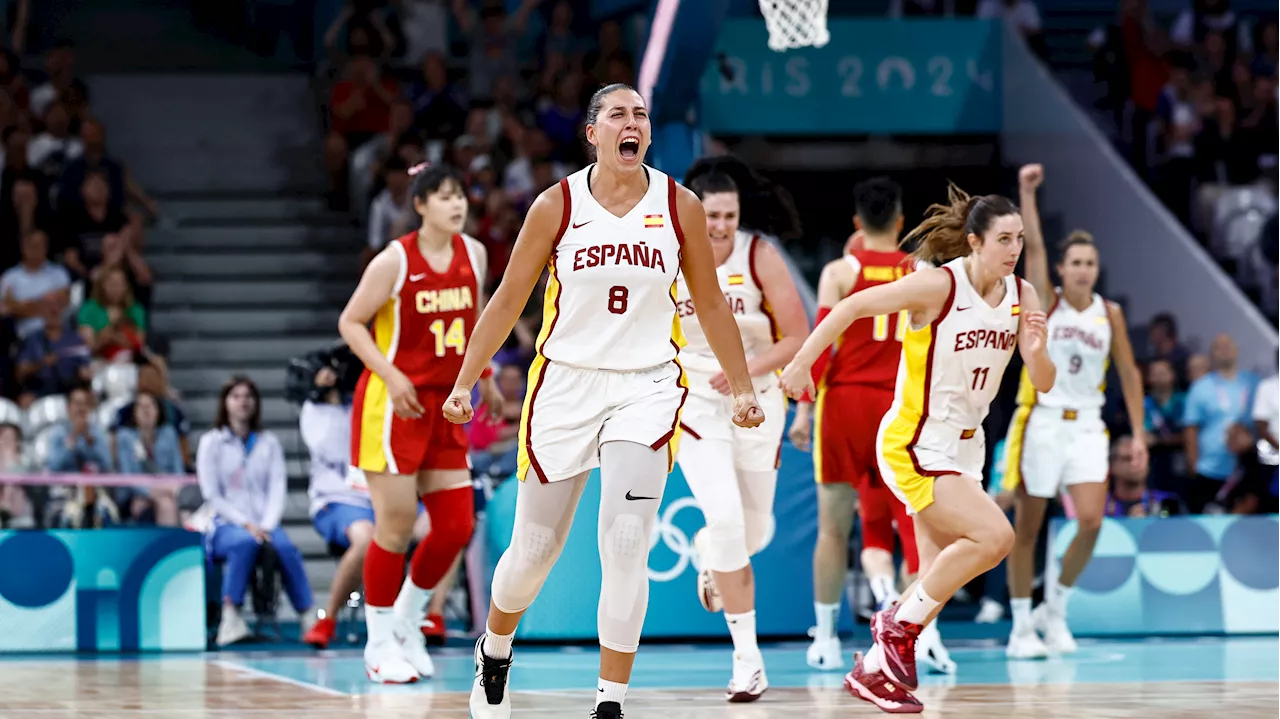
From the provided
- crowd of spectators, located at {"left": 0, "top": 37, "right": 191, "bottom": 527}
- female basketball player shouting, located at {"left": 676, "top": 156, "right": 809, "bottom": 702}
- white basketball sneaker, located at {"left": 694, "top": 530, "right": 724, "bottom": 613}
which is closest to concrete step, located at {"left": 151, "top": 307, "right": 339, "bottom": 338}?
crowd of spectators, located at {"left": 0, "top": 37, "right": 191, "bottom": 527}

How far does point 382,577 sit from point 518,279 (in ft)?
8.55

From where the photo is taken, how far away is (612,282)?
5953 mm

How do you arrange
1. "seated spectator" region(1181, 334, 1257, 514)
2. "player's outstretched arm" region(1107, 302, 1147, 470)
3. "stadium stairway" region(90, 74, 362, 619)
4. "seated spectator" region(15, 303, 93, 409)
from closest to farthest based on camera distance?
"player's outstretched arm" region(1107, 302, 1147, 470)
"seated spectator" region(15, 303, 93, 409)
"seated spectator" region(1181, 334, 1257, 514)
"stadium stairway" region(90, 74, 362, 619)

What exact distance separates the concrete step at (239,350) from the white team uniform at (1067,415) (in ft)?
22.8

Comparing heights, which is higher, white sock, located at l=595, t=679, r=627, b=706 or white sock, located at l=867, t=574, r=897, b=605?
white sock, located at l=867, t=574, r=897, b=605

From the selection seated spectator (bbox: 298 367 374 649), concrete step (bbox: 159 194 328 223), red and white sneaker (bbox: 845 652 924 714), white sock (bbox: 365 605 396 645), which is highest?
concrete step (bbox: 159 194 328 223)

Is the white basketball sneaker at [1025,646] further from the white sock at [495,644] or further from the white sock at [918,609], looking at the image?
the white sock at [495,644]

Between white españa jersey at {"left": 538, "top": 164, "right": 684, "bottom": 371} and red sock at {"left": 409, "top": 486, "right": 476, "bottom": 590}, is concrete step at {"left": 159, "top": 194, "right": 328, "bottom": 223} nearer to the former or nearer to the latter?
red sock at {"left": 409, "top": 486, "right": 476, "bottom": 590}

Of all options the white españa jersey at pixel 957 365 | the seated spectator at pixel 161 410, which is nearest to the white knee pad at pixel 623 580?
the white españa jersey at pixel 957 365

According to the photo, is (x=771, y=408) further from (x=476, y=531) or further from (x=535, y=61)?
(x=535, y=61)

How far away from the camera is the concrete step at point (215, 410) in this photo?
46.7ft

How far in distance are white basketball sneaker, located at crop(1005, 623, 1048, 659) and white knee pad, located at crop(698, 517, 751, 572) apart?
8.05ft

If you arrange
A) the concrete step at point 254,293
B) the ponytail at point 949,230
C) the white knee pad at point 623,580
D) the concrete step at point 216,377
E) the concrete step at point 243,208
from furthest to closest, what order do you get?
the concrete step at point 243,208 < the concrete step at point 254,293 < the concrete step at point 216,377 < the ponytail at point 949,230 < the white knee pad at point 623,580

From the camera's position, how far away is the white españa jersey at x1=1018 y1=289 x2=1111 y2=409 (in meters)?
9.78
